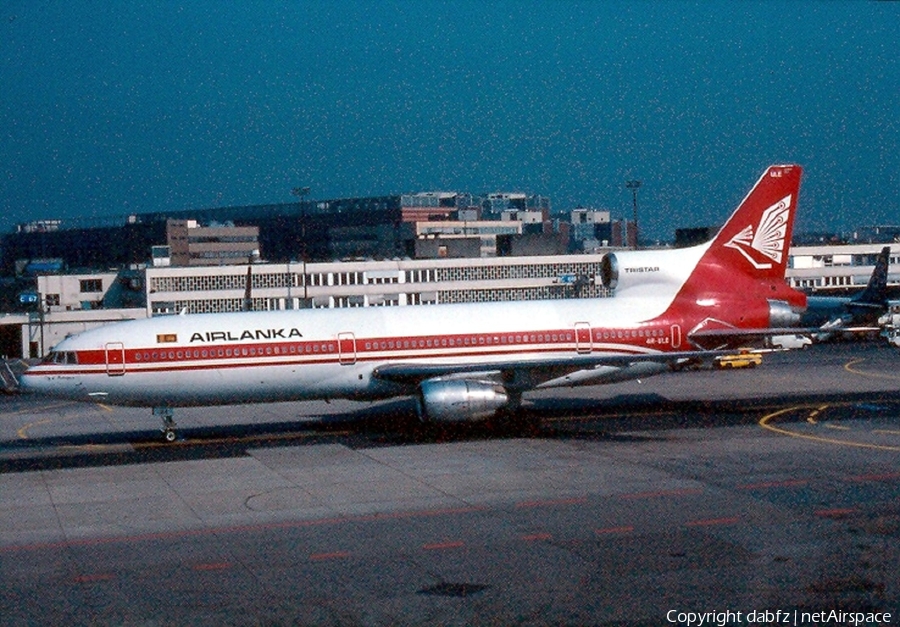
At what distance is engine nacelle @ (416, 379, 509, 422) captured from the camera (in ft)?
115

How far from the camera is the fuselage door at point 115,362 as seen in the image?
36531 mm

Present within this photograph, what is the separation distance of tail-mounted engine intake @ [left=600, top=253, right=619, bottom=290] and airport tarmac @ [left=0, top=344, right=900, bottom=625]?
5177 mm

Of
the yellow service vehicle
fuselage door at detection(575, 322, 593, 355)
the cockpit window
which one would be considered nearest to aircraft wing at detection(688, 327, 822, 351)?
fuselage door at detection(575, 322, 593, 355)

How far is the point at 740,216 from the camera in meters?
42.1

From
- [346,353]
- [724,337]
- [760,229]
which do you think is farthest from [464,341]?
[760,229]

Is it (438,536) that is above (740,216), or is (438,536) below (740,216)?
below

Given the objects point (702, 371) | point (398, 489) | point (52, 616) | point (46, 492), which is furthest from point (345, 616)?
point (702, 371)

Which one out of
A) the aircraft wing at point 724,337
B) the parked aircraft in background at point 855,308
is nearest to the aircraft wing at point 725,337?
the aircraft wing at point 724,337

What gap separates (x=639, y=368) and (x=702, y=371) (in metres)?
21.5

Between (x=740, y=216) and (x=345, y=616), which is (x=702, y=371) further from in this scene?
(x=345, y=616)

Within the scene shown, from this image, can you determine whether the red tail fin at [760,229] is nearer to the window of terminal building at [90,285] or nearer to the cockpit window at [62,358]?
the cockpit window at [62,358]

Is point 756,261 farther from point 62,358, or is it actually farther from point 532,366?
point 62,358

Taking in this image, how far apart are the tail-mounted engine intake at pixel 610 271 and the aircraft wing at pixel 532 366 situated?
5340mm

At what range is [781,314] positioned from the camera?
41.3m
